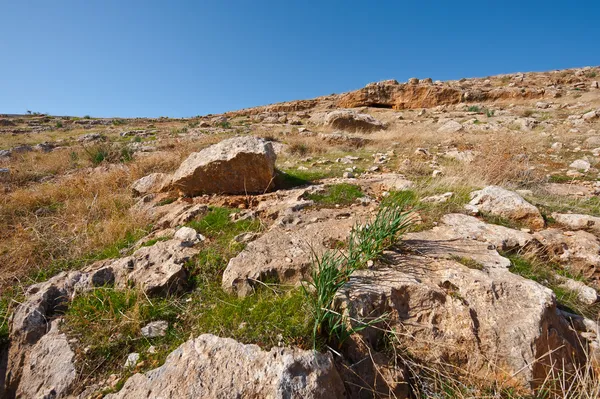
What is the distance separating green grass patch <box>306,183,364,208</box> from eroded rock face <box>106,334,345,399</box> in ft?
Answer: 6.92

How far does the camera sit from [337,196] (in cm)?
350

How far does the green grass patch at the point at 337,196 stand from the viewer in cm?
336

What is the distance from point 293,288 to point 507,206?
260 centimetres

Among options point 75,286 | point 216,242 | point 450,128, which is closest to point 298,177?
point 216,242

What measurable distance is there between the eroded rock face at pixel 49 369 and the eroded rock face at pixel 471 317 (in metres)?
1.63

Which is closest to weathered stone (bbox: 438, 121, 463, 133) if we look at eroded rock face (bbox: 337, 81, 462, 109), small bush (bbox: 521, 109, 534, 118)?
small bush (bbox: 521, 109, 534, 118)

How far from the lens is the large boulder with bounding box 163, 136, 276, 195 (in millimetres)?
3796

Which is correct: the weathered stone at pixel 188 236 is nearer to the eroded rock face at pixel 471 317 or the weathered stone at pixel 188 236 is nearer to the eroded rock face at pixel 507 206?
the eroded rock face at pixel 471 317

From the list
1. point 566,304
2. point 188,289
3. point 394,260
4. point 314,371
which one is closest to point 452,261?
point 394,260

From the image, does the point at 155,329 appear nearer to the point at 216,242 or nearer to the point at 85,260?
the point at 216,242

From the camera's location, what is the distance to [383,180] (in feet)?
13.8

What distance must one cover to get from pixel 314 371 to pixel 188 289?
4.12ft

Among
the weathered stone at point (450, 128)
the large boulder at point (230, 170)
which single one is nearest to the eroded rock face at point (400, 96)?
the weathered stone at point (450, 128)

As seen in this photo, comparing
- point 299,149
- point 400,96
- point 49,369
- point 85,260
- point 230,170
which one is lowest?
point 49,369
